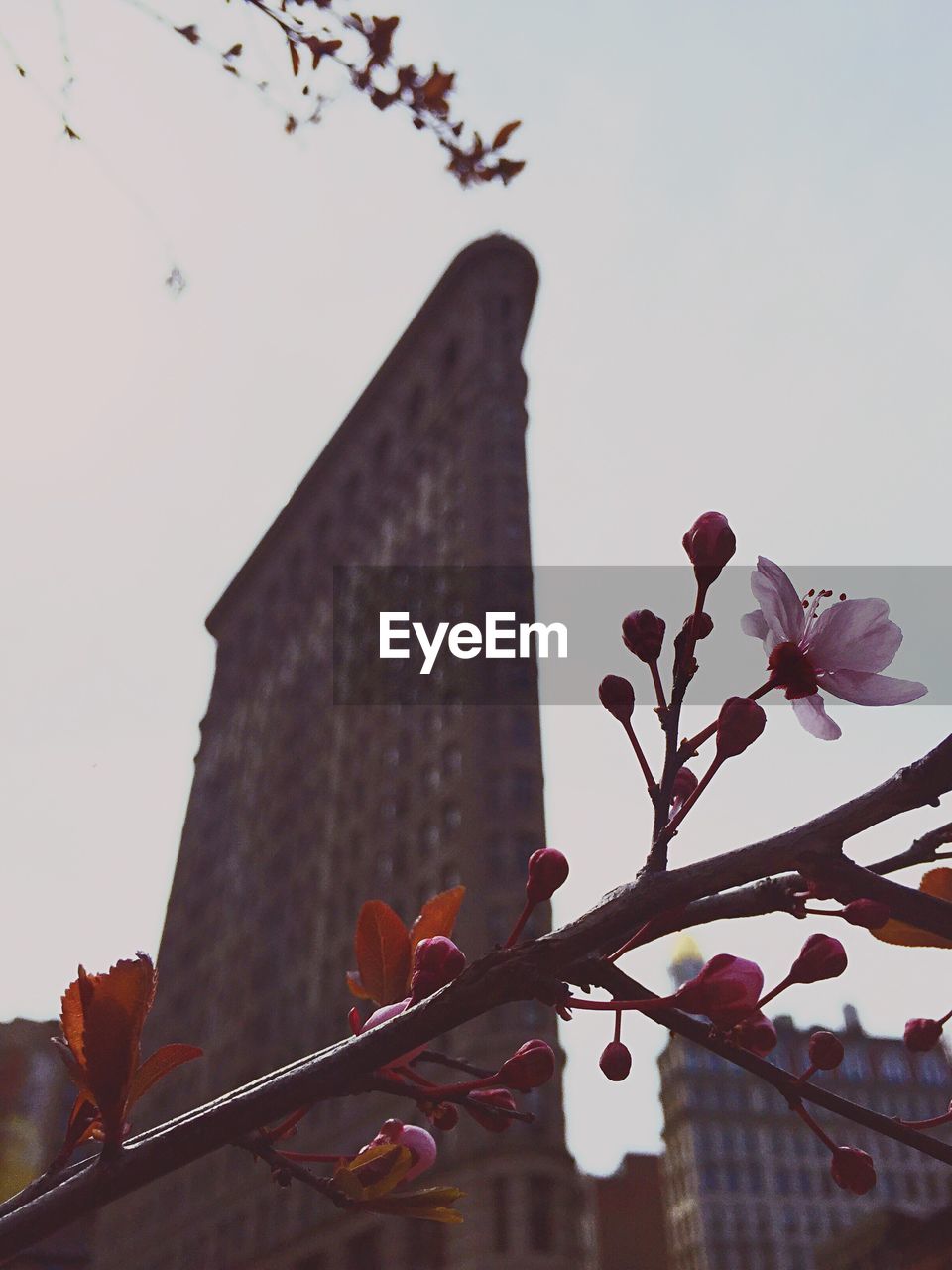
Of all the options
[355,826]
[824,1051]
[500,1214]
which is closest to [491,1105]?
[824,1051]

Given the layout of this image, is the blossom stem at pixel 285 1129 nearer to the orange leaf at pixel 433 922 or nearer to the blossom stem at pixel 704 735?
the orange leaf at pixel 433 922

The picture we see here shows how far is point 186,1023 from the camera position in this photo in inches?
2119

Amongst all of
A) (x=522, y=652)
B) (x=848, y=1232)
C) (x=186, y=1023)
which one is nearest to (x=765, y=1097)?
(x=848, y=1232)

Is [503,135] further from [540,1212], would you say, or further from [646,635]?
[540,1212]

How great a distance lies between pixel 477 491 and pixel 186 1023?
110 feet

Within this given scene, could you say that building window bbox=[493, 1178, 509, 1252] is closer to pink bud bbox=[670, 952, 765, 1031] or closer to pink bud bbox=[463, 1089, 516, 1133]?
pink bud bbox=[463, 1089, 516, 1133]

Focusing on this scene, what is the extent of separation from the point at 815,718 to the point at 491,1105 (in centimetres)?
67

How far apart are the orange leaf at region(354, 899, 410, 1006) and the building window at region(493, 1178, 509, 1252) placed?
3429cm

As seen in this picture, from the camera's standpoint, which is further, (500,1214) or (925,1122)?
(500,1214)

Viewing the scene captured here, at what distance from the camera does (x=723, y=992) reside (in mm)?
1010

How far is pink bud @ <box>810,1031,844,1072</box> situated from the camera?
118 cm

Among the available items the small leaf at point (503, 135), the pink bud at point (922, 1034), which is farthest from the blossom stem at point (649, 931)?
the small leaf at point (503, 135)

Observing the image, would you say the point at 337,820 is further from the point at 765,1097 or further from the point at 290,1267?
the point at 765,1097

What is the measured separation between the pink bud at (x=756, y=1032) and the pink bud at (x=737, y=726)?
299mm
